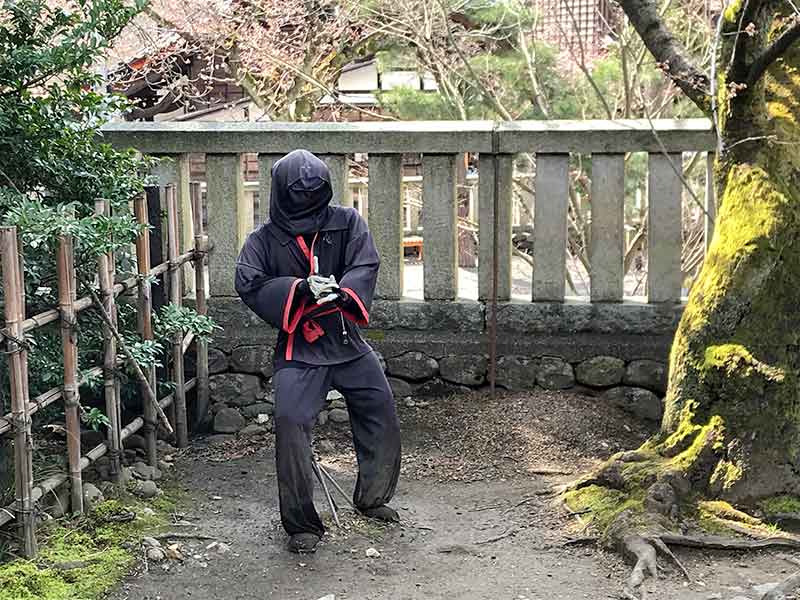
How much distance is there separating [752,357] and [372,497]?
200cm

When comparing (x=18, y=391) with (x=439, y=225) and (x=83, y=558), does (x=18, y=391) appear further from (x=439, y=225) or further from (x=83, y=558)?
(x=439, y=225)

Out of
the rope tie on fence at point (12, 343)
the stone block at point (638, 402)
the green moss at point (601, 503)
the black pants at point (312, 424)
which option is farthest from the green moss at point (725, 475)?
the rope tie on fence at point (12, 343)

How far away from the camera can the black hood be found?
5.06 metres

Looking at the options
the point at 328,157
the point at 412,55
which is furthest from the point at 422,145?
the point at 412,55

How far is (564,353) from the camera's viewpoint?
6988 mm

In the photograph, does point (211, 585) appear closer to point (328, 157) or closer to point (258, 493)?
point (258, 493)

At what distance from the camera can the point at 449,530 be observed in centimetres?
542

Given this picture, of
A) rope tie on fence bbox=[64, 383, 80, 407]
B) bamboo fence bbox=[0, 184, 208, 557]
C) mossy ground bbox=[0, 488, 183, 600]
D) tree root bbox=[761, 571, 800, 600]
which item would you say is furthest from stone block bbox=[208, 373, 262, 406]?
tree root bbox=[761, 571, 800, 600]

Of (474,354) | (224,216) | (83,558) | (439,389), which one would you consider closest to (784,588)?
(83,558)

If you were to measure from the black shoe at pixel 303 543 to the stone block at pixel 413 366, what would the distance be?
2.20 metres

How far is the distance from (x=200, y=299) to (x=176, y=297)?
36 centimetres

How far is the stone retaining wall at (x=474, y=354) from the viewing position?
695cm

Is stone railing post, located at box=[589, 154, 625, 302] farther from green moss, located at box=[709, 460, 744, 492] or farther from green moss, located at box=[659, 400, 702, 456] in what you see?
green moss, located at box=[709, 460, 744, 492]

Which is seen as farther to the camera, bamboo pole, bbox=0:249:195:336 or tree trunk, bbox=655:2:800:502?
tree trunk, bbox=655:2:800:502
